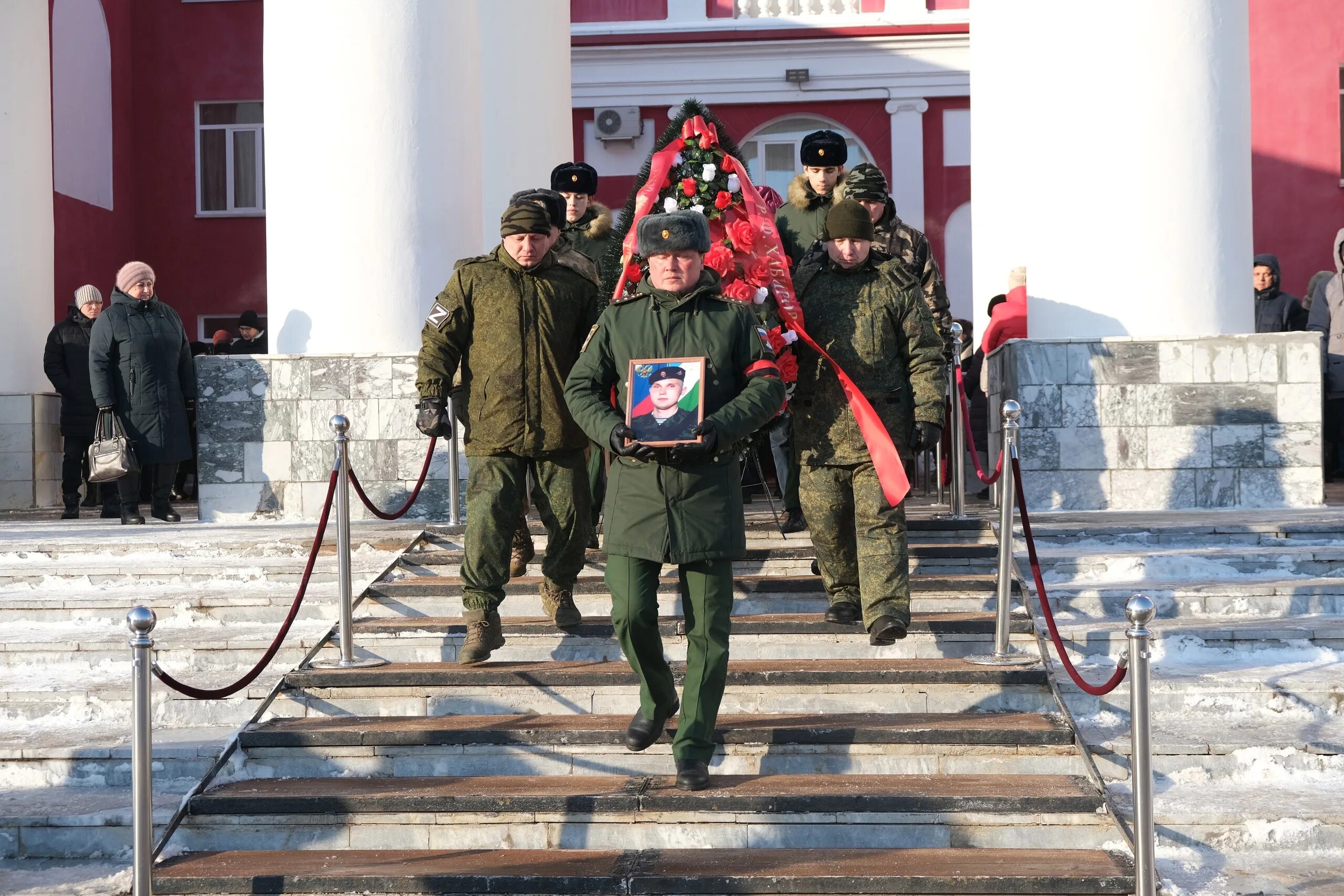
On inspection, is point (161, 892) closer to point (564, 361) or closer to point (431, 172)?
point (564, 361)

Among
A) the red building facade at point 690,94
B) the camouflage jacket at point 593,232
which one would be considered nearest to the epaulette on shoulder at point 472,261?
the camouflage jacket at point 593,232

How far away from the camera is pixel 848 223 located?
658 centimetres

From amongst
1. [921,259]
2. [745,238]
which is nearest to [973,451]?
[921,259]

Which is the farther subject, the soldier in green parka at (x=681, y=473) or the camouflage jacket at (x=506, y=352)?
the camouflage jacket at (x=506, y=352)

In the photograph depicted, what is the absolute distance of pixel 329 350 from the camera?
31.0 feet

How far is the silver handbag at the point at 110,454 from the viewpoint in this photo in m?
9.66

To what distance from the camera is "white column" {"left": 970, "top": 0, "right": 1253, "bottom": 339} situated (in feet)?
29.7

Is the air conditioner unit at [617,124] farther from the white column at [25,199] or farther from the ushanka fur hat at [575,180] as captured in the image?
the ushanka fur hat at [575,180]

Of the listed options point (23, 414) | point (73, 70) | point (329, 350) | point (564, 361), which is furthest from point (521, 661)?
point (73, 70)

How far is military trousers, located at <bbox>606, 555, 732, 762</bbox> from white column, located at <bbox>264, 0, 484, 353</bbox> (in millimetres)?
4374

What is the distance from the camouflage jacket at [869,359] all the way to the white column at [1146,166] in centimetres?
291

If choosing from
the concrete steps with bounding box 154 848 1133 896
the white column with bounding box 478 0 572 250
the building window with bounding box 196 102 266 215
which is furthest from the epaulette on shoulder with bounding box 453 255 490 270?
the building window with bounding box 196 102 266 215

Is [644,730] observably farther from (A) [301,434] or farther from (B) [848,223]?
(A) [301,434]

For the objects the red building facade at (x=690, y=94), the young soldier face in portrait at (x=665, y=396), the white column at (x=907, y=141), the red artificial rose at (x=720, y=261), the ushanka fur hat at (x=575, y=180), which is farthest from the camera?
the white column at (x=907, y=141)
